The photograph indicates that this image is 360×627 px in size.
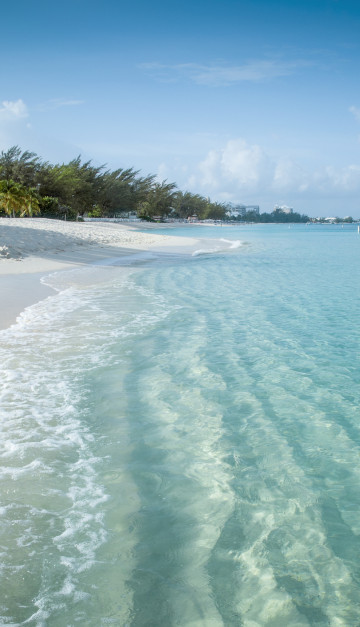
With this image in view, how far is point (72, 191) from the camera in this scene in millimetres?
61312

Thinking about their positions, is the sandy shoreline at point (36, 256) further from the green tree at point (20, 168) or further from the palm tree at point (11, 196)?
the green tree at point (20, 168)

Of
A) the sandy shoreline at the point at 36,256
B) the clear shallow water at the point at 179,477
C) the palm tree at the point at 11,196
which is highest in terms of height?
the palm tree at the point at 11,196

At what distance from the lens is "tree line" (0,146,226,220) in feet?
138

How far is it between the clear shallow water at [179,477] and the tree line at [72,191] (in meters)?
34.1

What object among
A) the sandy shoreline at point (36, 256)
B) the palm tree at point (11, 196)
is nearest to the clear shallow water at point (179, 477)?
the sandy shoreline at point (36, 256)

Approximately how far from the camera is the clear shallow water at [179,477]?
2.32 m

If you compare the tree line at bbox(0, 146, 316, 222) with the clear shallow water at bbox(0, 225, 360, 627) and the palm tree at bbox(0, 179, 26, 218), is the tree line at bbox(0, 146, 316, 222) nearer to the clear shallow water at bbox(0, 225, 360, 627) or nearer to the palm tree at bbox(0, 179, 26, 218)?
the palm tree at bbox(0, 179, 26, 218)

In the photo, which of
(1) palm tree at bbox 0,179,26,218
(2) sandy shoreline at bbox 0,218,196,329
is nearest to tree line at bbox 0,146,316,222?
(1) palm tree at bbox 0,179,26,218

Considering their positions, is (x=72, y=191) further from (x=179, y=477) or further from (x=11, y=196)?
(x=179, y=477)

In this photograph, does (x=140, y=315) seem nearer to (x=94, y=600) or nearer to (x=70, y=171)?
(x=94, y=600)

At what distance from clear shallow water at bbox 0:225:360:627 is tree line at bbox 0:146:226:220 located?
1341 inches

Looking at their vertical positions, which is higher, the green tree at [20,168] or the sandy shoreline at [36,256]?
the green tree at [20,168]

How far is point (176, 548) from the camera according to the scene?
2.67 meters

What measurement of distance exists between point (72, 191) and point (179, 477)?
2436 inches
